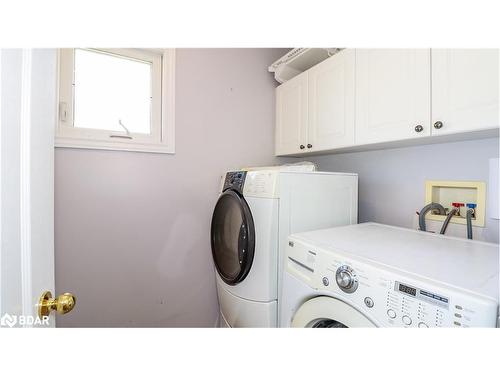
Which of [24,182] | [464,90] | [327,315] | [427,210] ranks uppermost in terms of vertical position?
[464,90]

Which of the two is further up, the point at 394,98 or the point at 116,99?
the point at 116,99

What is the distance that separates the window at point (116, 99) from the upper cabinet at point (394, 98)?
102 cm

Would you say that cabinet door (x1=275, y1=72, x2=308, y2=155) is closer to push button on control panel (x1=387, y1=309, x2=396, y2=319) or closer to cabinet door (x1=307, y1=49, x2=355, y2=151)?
cabinet door (x1=307, y1=49, x2=355, y2=151)

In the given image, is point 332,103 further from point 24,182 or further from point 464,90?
point 24,182

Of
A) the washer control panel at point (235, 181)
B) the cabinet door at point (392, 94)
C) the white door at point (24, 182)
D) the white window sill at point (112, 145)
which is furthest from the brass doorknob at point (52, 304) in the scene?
the cabinet door at point (392, 94)

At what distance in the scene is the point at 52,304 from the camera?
0.58 metres

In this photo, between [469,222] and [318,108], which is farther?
[318,108]

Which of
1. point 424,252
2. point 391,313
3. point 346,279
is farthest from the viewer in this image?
point 424,252

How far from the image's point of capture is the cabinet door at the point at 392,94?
41.0 inches

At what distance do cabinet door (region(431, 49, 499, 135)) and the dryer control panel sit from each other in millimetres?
730

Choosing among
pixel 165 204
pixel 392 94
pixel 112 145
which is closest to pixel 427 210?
pixel 392 94

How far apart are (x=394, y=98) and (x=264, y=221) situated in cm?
91
